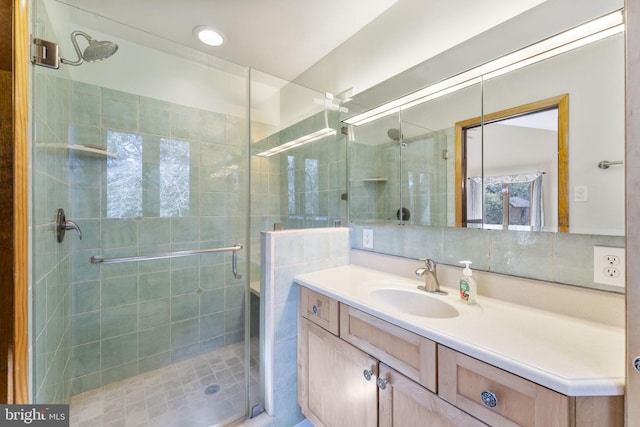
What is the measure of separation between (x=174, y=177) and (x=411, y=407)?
206 centimetres

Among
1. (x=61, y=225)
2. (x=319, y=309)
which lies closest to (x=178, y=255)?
(x=61, y=225)

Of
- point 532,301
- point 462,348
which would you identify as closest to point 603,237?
point 532,301

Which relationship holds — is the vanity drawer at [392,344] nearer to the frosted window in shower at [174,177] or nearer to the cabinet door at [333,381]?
the cabinet door at [333,381]

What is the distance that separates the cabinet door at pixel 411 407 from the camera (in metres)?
0.70

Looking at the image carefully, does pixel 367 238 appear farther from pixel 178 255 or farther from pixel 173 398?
pixel 173 398

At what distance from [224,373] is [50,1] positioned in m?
2.31

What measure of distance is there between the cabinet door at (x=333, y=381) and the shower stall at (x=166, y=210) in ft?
1.10

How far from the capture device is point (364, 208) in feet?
5.41

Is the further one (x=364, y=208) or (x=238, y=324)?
(x=238, y=324)

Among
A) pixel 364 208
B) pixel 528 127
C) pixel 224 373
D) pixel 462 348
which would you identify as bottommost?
pixel 224 373

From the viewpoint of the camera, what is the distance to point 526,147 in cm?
95

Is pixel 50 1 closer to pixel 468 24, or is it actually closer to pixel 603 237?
pixel 468 24

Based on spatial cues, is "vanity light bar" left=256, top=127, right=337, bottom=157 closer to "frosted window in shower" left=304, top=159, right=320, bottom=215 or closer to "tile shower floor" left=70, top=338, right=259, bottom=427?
"frosted window in shower" left=304, top=159, right=320, bottom=215

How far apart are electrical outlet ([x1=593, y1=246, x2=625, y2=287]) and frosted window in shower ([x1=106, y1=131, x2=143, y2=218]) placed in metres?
2.49
